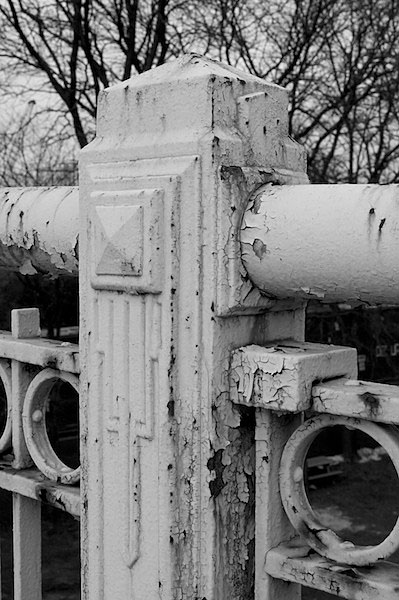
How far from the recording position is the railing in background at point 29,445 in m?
1.48

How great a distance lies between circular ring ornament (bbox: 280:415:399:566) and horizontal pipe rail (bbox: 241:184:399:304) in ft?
0.57

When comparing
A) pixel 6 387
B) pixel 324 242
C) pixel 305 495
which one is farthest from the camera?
pixel 6 387

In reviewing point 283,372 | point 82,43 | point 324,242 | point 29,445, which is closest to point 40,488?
point 29,445

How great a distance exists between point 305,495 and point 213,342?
0.86 ft

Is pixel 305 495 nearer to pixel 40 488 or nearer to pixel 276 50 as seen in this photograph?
pixel 40 488

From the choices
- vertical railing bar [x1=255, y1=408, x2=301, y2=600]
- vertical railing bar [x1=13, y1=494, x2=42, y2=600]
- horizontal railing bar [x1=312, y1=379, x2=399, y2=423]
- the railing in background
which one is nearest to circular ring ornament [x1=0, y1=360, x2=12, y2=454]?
the railing in background

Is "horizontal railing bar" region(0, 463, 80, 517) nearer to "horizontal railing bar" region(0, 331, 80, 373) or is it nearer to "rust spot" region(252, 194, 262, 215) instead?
"horizontal railing bar" region(0, 331, 80, 373)

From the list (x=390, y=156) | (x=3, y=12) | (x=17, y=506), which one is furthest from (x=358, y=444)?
(x=17, y=506)

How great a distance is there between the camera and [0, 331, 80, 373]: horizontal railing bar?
142 centimetres

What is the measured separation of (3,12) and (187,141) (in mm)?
9516

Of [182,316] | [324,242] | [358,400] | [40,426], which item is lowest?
[40,426]

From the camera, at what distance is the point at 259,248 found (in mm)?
1096

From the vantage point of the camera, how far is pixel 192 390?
114 cm

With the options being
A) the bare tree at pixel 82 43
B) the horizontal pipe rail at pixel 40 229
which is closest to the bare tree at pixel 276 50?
the bare tree at pixel 82 43
